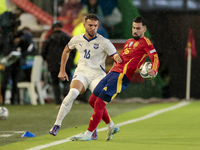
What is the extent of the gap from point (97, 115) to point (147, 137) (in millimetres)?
988

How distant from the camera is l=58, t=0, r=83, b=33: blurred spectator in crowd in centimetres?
Result: 1525

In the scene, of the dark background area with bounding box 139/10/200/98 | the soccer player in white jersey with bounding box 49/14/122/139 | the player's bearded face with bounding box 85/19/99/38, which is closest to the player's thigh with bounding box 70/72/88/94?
the soccer player in white jersey with bounding box 49/14/122/139

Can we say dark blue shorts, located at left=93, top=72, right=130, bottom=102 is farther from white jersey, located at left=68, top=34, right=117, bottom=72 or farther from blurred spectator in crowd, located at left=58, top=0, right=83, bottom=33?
blurred spectator in crowd, located at left=58, top=0, right=83, bottom=33

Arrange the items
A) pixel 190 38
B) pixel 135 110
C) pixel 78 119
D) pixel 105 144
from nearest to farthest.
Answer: pixel 105 144, pixel 78 119, pixel 135 110, pixel 190 38

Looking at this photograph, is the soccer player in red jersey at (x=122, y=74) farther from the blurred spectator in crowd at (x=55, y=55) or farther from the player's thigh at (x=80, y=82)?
the blurred spectator in crowd at (x=55, y=55)

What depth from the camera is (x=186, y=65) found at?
15.5 metres

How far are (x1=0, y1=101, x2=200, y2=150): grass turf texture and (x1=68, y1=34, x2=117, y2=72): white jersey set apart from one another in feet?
3.44

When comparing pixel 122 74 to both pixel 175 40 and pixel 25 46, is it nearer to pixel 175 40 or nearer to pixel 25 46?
pixel 25 46

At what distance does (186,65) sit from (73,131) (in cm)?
868

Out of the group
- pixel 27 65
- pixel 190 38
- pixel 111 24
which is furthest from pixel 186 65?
pixel 27 65

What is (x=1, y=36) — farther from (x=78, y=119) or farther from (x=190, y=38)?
(x=190, y=38)

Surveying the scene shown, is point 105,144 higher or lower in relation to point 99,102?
lower

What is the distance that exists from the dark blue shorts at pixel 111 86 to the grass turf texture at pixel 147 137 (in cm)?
63

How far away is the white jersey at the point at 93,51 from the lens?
6762 mm
